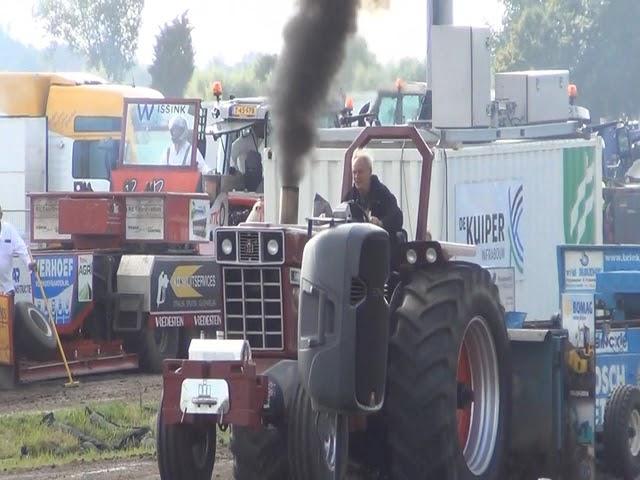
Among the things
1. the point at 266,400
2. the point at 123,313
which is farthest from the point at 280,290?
the point at 123,313

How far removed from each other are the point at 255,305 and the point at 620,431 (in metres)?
2.84

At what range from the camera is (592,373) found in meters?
9.66

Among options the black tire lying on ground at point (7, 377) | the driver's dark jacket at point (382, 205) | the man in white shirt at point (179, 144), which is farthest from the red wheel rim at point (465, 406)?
the man in white shirt at point (179, 144)

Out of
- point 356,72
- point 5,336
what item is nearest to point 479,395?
point 356,72

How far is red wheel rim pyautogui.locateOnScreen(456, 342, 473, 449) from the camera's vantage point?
887cm

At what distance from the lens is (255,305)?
27.3 feet

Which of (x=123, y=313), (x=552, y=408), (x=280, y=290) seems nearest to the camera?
(x=280, y=290)

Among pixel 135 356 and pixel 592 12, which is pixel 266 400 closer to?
pixel 135 356

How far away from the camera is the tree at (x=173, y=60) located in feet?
198

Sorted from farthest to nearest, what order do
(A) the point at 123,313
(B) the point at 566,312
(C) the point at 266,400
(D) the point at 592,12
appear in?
1. (D) the point at 592,12
2. (A) the point at 123,313
3. (B) the point at 566,312
4. (C) the point at 266,400

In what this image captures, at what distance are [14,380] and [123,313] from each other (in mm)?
1680

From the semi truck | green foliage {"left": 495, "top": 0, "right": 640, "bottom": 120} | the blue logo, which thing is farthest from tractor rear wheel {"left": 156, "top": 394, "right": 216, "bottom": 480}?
green foliage {"left": 495, "top": 0, "right": 640, "bottom": 120}

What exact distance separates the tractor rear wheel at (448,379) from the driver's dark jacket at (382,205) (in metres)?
0.41

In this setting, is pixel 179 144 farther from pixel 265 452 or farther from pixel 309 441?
pixel 309 441
